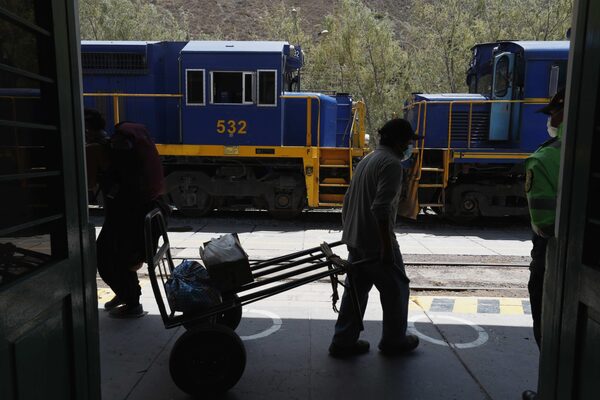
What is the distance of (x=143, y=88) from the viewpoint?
34.1 ft

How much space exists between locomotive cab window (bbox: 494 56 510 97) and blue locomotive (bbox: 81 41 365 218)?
2.92m

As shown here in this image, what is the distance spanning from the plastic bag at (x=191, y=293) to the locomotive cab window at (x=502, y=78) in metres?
8.48

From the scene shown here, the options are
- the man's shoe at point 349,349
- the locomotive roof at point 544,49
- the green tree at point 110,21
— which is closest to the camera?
the man's shoe at point 349,349

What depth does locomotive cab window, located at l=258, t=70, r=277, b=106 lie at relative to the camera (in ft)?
32.5

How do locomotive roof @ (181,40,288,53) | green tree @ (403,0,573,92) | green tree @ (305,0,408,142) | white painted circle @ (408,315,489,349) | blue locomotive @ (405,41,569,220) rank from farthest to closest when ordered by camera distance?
green tree @ (305,0,408,142) → green tree @ (403,0,573,92) → locomotive roof @ (181,40,288,53) → blue locomotive @ (405,41,569,220) → white painted circle @ (408,315,489,349)

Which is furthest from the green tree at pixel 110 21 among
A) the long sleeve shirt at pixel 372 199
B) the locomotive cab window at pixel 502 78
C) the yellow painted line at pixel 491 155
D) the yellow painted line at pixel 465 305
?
the long sleeve shirt at pixel 372 199

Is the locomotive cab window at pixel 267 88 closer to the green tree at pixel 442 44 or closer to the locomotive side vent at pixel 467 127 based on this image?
the locomotive side vent at pixel 467 127

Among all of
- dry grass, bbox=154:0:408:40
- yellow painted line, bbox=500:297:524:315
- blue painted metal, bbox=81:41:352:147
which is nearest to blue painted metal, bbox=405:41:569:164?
blue painted metal, bbox=81:41:352:147

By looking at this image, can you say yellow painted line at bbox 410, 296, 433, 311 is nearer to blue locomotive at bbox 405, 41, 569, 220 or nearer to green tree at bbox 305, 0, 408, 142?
blue locomotive at bbox 405, 41, 569, 220

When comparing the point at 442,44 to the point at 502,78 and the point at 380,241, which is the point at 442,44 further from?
the point at 380,241

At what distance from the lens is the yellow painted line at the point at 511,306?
4.81 metres

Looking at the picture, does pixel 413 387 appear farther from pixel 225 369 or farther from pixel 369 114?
pixel 369 114

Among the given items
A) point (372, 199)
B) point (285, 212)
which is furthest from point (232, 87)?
point (372, 199)

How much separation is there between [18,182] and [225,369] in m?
1.78
